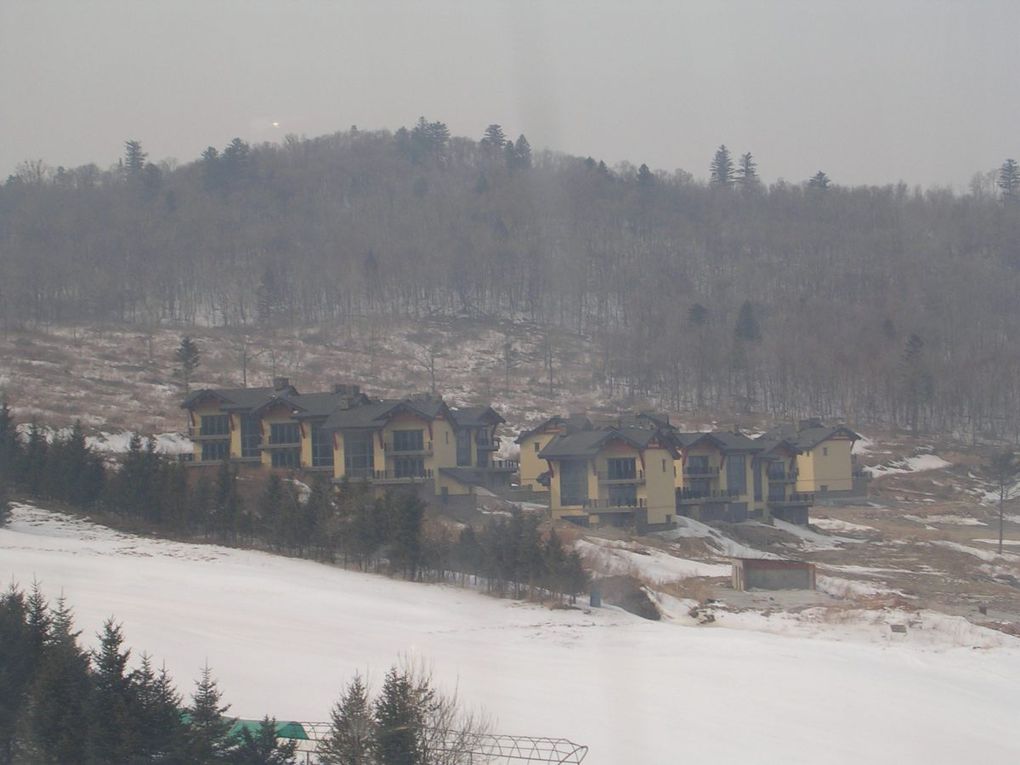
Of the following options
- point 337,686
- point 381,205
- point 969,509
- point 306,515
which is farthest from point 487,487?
point 381,205

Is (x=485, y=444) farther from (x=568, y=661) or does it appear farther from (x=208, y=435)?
(x=568, y=661)

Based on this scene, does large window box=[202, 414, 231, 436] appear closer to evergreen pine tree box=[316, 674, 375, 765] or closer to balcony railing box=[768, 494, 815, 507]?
balcony railing box=[768, 494, 815, 507]

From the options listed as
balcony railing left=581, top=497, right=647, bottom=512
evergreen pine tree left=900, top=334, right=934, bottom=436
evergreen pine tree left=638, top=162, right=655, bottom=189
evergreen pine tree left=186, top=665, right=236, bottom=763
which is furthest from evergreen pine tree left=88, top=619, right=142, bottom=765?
evergreen pine tree left=638, top=162, right=655, bottom=189

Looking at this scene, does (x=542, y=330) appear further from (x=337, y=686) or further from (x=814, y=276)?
(x=337, y=686)

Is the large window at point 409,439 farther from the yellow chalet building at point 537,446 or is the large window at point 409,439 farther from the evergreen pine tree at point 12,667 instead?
the evergreen pine tree at point 12,667

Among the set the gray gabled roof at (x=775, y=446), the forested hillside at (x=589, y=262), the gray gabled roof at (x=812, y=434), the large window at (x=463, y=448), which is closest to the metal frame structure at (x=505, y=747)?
the large window at (x=463, y=448)

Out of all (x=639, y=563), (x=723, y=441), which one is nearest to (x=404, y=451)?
(x=639, y=563)

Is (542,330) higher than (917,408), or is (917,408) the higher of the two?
(542,330)
